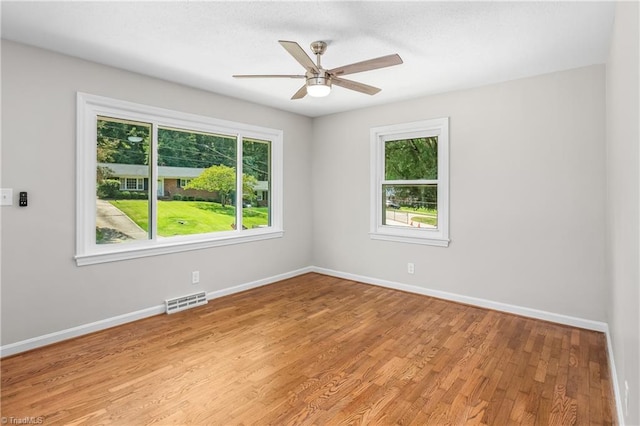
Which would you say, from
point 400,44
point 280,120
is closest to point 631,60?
point 400,44

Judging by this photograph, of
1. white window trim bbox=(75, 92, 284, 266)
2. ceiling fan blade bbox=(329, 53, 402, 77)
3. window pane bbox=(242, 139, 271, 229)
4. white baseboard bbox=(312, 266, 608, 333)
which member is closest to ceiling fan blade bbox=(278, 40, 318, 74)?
ceiling fan blade bbox=(329, 53, 402, 77)

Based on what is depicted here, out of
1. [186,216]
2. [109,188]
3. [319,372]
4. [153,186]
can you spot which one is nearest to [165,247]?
[186,216]

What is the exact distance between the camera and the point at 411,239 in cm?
443

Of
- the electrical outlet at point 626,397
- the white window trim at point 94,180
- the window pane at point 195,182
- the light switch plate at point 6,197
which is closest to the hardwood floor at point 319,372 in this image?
the electrical outlet at point 626,397

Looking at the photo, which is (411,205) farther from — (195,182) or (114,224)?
(114,224)

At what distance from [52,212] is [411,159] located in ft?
13.0

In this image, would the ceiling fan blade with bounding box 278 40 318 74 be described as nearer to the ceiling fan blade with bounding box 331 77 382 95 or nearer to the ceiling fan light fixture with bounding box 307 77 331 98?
the ceiling fan light fixture with bounding box 307 77 331 98

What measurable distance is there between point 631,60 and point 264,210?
4.16m

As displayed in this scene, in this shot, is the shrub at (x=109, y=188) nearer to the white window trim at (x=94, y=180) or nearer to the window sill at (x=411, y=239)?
the white window trim at (x=94, y=180)

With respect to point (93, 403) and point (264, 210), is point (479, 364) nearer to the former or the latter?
point (93, 403)

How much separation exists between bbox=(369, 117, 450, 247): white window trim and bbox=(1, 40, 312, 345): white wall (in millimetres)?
2603

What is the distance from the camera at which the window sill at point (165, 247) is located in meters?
3.16

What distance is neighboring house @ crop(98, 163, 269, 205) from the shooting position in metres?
3.42

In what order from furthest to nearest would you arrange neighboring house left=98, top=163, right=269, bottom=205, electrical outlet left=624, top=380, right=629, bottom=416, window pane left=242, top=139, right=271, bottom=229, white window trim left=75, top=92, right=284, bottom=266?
window pane left=242, top=139, right=271, bottom=229 → neighboring house left=98, top=163, right=269, bottom=205 → white window trim left=75, top=92, right=284, bottom=266 → electrical outlet left=624, top=380, right=629, bottom=416
